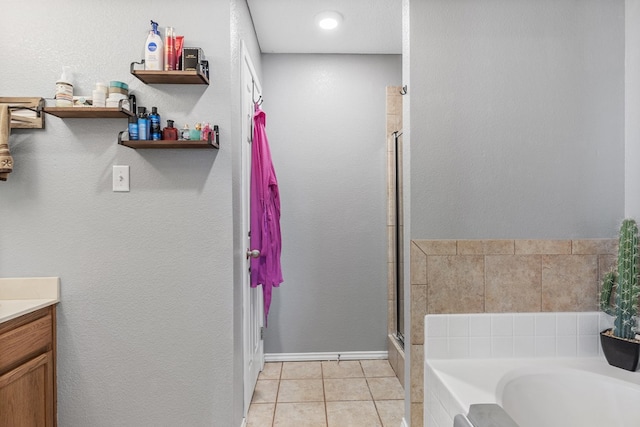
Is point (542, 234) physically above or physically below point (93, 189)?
below

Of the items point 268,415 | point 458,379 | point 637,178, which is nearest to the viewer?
point 458,379

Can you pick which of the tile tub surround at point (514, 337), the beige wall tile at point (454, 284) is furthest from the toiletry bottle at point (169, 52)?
the tile tub surround at point (514, 337)

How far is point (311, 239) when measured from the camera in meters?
2.99

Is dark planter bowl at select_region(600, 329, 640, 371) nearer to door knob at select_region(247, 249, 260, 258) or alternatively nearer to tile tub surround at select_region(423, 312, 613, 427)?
tile tub surround at select_region(423, 312, 613, 427)

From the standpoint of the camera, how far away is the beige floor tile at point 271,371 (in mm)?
2707

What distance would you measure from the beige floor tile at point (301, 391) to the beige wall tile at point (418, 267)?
118cm

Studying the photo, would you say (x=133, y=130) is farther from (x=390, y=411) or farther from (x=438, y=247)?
(x=390, y=411)

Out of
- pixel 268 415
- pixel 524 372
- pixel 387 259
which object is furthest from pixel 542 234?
pixel 268 415

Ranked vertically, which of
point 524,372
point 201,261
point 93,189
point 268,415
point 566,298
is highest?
point 93,189

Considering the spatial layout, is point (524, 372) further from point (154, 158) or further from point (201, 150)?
point (154, 158)

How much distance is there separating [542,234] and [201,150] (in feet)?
5.53

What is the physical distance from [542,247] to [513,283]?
223mm

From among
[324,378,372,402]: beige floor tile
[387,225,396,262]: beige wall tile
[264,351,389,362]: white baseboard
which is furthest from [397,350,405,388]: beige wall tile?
[387,225,396,262]: beige wall tile

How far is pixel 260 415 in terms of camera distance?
2201 mm
